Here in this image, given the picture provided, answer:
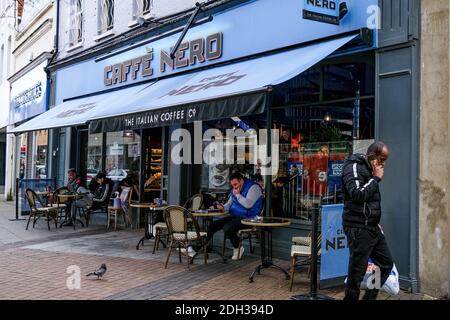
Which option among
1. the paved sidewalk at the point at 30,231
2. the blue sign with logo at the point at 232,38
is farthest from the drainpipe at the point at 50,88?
the blue sign with logo at the point at 232,38

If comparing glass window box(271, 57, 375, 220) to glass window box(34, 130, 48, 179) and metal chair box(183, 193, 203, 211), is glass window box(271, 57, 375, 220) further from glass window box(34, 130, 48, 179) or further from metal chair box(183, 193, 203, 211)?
glass window box(34, 130, 48, 179)

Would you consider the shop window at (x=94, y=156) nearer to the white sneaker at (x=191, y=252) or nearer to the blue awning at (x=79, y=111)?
the blue awning at (x=79, y=111)

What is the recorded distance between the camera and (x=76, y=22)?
47.5 ft

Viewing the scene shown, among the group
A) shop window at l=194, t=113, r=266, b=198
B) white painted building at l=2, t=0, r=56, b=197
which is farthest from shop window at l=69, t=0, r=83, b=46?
shop window at l=194, t=113, r=266, b=198

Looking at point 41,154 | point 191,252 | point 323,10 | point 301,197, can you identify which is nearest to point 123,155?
point 191,252

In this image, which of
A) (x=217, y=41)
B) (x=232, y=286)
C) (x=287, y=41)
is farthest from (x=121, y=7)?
(x=232, y=286)

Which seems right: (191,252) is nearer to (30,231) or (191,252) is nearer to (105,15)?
(30,231)

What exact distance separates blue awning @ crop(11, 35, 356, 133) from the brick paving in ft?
6.99

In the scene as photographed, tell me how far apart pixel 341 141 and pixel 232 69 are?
219 centimetres

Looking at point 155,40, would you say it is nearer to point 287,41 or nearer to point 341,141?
point 287,41

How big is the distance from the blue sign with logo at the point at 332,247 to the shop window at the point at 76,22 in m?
11.0
